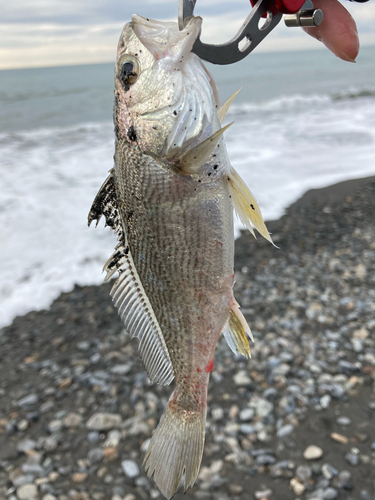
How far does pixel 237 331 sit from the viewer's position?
2.09 meters

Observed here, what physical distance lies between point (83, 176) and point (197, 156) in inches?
361

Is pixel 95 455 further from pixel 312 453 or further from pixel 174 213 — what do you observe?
pixel 174 213

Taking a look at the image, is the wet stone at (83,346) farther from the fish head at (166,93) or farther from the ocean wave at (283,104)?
the ocean wave at (283,104)

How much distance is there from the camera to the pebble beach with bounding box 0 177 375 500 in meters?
3.22

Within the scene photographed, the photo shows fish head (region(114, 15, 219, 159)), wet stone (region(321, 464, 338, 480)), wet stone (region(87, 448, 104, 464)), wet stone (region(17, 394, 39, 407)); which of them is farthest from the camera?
wet stone (region(17, 394, 39, 407))

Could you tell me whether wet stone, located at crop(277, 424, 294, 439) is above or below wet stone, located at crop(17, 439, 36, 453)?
above

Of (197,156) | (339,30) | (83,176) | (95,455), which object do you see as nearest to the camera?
(197,156)

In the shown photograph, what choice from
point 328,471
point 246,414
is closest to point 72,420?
point 246,414

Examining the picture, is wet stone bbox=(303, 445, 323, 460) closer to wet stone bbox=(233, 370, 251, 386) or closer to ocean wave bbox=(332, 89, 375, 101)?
wet stone bbox=(233, 370, 251, 386)

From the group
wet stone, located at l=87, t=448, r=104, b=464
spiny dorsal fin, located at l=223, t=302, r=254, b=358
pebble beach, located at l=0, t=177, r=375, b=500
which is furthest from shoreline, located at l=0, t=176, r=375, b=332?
spiny dorsal fin, located at l=223, t=302, r=254, b=358

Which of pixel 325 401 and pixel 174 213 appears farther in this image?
pixel 325 401

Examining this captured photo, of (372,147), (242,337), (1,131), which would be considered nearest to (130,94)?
(242,337)

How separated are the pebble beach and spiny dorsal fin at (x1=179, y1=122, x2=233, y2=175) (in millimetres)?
2555

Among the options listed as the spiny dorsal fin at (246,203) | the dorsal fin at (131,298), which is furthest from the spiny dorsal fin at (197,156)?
the dorsal fin at (131,298)
